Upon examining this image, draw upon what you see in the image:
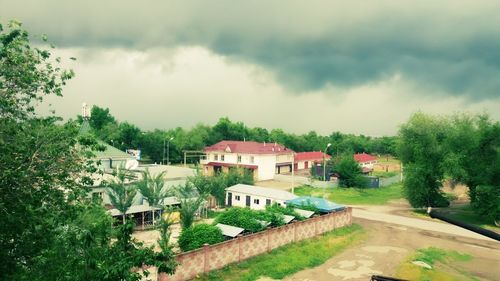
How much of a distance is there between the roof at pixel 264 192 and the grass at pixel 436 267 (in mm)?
13293

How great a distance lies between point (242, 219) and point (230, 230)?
A: 1232 millimetres

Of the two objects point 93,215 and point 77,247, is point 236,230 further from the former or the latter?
point 77,247

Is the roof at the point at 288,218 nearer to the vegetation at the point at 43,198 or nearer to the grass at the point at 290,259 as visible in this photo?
the grass at the point at 290,259

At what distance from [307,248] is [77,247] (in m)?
18.7

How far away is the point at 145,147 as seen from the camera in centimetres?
8100

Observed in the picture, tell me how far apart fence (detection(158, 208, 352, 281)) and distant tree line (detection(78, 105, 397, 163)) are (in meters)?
29.4

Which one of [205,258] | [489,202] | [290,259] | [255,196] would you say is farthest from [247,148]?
[205,258]

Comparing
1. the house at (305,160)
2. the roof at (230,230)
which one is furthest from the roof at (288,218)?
the house at (305,160)

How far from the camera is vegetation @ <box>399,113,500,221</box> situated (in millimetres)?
37281

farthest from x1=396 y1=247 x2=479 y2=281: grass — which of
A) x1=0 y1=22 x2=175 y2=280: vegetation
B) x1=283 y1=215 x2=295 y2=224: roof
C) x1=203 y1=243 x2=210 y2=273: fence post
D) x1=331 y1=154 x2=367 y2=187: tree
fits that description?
x1=331 y1=154 x2=367 y2=187: tree

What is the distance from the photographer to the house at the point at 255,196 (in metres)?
37.0

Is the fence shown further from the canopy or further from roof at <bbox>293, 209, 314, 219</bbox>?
roof at <bbox>293, 209, 314, 219</bbox>

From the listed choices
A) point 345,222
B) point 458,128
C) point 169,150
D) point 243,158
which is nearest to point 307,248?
point 345,222

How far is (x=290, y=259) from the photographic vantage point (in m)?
23.5
